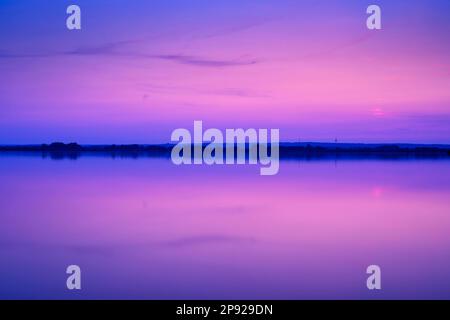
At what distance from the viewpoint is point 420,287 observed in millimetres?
3969

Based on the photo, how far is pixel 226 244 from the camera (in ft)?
16.9

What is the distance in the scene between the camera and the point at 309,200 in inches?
311

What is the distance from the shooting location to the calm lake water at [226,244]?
394 cm

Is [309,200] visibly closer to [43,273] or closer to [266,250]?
[266,250]

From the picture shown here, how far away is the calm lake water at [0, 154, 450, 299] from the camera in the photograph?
394cm

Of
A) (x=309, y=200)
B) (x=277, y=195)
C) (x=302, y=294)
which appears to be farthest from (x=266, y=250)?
(x=277, y=195)

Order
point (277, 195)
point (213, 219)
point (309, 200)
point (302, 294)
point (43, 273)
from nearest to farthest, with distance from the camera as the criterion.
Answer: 1. point (302, 294)
2. point (43, 273)
3. point (213, 219)
4. point (309, 200)
5. point (277, 195)

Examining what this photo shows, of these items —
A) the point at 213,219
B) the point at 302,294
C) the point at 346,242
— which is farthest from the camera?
the point at 213,219

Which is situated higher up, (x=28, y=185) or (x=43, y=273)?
(x=28, y=185)
